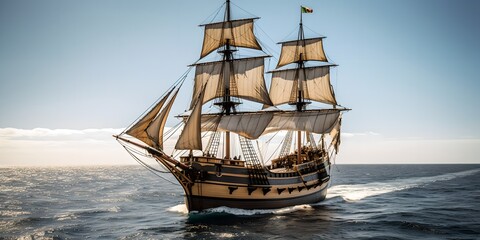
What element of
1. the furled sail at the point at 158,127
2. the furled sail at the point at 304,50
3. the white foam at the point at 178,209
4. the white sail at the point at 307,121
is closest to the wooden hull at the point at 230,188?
the white foam at the point at 178,209

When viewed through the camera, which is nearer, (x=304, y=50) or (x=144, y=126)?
(x=144, y=126)

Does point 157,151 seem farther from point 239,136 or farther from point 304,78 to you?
point 304,78

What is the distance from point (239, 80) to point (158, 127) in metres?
14.8

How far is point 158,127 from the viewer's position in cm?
2962

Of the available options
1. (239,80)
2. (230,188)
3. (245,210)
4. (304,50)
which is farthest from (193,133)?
(304,50)

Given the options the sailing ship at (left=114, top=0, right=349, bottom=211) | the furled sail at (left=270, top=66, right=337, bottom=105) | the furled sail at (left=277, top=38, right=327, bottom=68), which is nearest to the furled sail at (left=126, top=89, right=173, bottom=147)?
the sailing ship at (left=114, top=0, right=349, bottom=211)

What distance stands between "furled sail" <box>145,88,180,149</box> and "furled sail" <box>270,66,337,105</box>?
83.9ft

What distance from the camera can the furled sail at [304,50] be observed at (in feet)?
173

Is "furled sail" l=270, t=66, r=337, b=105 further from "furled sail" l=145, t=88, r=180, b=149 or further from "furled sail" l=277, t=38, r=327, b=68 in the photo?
A: "furled sail" l=145, t=88, r=180, b=149

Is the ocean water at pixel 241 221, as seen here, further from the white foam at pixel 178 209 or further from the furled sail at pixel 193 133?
the furled sail at pixel 193 133

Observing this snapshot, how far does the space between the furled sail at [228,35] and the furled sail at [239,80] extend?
1976mm

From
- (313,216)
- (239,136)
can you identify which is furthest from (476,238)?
(239,136)

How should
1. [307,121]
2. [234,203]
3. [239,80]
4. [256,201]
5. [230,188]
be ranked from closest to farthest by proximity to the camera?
[230,188] < [234,203] < [256,201] < [239,80] < [307,121]

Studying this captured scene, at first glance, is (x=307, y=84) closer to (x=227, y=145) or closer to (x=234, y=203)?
(x=227, y=145)
